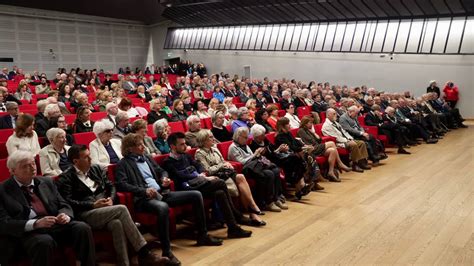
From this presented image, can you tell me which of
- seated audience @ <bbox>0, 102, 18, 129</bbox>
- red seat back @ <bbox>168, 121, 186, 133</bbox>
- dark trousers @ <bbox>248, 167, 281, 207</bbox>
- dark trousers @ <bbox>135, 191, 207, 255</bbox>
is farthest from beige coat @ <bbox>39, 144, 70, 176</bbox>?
red seat back @ <bbox>168, 121, 186, 133</bbox>

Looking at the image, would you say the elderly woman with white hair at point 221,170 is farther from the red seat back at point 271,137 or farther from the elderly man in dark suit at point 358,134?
the elderly man in dark suit at point 358,134

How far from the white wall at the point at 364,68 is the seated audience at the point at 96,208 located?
12.0m

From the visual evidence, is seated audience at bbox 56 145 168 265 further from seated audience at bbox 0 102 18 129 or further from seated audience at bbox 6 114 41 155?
seated audience at bbox 0 102 18 129

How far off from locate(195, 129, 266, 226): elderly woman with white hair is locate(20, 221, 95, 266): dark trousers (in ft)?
4.91

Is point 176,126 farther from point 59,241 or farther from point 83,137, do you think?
point 59,241

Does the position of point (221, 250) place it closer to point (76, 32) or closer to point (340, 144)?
point (340, 144)

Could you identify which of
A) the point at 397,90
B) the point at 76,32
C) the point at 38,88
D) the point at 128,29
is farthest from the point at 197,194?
the point at 128,29

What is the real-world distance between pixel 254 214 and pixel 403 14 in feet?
36.9

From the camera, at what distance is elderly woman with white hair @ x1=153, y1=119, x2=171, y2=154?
173 inches

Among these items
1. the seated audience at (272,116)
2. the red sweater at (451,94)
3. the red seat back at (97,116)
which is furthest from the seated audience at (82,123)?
the red sweater at (451,94)

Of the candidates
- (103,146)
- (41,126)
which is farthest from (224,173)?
(41,126)

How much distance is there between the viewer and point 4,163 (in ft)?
11.3

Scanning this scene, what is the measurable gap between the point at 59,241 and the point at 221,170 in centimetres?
166

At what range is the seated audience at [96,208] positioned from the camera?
296cm
